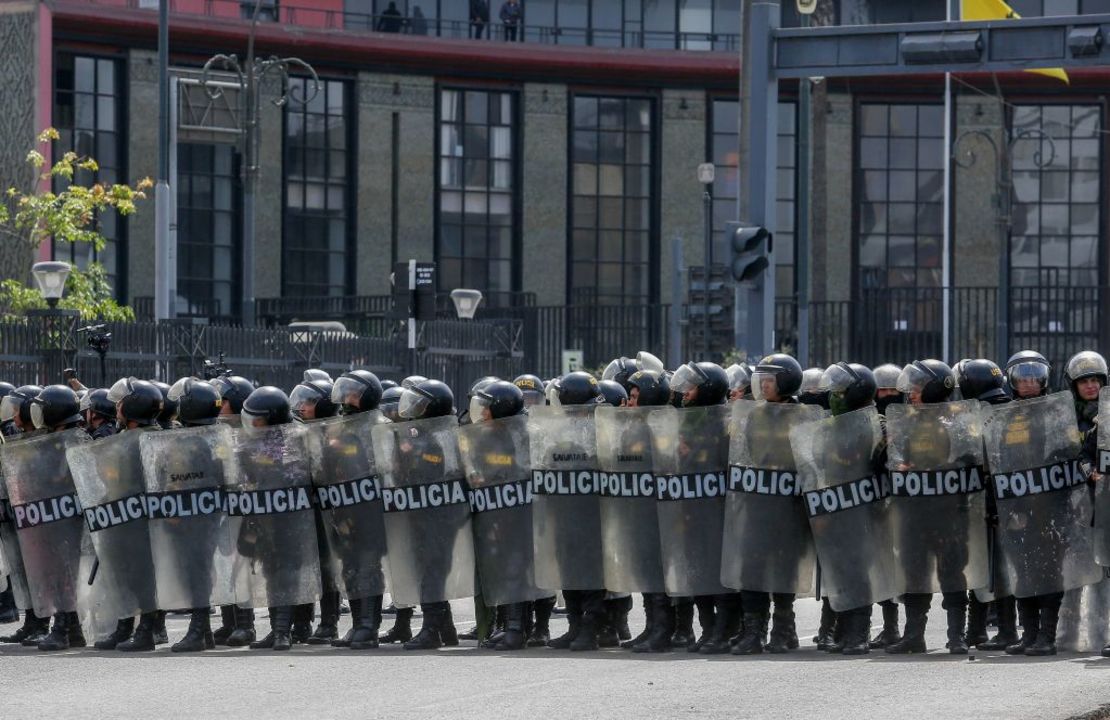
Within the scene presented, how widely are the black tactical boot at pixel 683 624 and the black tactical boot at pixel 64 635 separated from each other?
3748 millimetres

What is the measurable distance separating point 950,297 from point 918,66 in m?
14.6

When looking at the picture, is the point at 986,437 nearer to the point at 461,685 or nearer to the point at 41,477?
the point at 461,685

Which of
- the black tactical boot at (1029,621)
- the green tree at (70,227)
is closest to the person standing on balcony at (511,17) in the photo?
the green tree at (70,227)

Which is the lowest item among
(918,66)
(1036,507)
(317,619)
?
(317,619)

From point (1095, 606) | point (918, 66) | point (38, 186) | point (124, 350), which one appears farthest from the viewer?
point (38, 186)

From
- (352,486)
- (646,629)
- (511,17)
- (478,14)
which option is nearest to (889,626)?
(646,629)

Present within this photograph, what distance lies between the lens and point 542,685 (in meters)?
11.0

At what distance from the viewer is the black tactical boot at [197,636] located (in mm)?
13289

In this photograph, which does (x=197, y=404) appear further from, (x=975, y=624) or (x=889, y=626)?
(x=975, y=624)

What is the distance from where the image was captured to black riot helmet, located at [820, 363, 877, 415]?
1255cm

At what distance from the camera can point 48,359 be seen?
23688 millimetres

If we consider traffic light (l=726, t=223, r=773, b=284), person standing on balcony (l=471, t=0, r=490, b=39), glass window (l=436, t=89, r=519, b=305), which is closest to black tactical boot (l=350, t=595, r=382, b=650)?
traffic light (l=726, t=223, r=773, b=284)

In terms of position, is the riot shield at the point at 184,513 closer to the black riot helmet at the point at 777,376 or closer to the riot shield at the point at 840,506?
the black riot helmet at the point at 777,376

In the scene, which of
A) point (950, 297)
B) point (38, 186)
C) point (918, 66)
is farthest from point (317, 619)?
point (38, 186)
